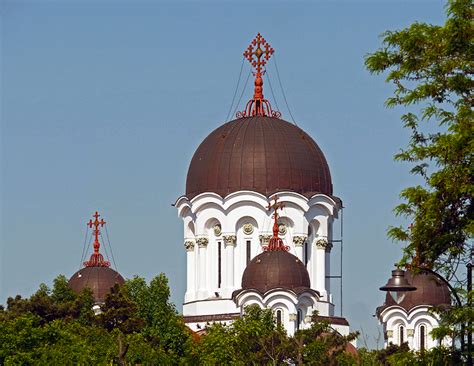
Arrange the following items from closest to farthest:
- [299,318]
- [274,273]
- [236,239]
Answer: [274,273], [299,318], [236,239]

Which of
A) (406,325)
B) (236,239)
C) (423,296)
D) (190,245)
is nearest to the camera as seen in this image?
(236,239)

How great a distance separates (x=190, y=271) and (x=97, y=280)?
13.6 ft

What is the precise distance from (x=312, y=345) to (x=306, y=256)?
537 inches

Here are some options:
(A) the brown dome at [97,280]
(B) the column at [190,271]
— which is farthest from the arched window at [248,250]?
(A) the brown dome at [97,280]

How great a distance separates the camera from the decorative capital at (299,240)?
A: 69.1 m

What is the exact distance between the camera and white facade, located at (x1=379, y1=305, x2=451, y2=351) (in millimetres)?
71750

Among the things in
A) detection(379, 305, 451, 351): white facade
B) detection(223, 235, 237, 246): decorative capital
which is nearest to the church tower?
detection(223, 235, 237, 246): decorative capital

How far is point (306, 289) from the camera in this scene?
65.7m

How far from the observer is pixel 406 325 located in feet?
236

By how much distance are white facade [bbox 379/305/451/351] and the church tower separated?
320 centimetres

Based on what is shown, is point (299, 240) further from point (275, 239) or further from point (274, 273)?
point (274, 273)

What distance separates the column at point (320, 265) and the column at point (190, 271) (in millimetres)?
4752

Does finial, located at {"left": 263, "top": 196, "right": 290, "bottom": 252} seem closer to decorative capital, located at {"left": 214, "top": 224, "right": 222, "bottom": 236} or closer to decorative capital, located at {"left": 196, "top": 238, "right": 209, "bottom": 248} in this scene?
decorative capital, located at {"left": 214, "top": 224, "right": 222, "bottom": 236}

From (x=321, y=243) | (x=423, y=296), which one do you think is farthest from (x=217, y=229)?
(x=423, y=296)
